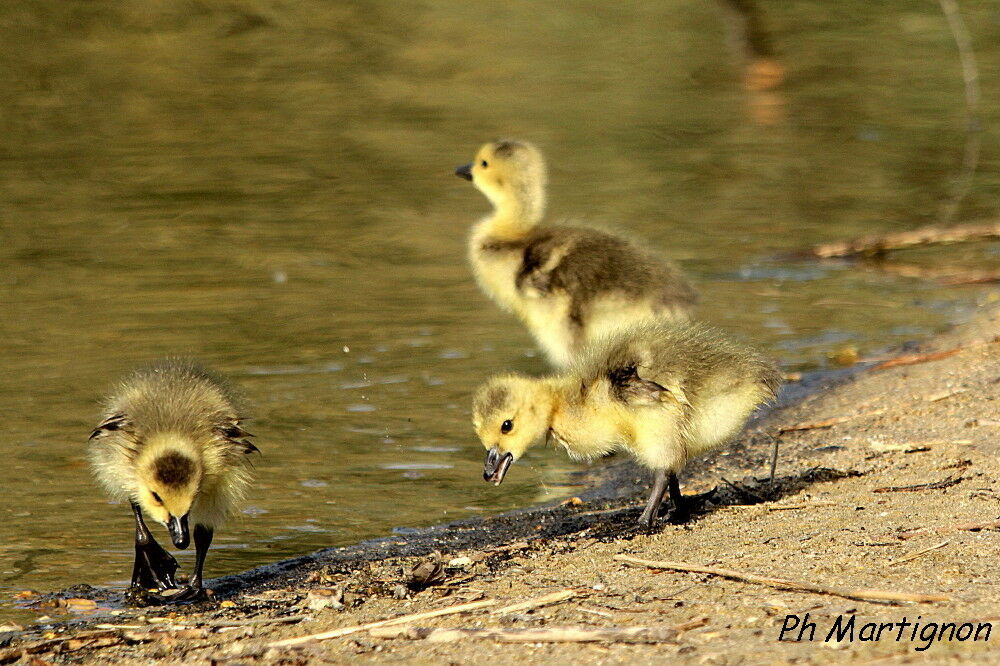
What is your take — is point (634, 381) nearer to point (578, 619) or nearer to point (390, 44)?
point (578, 619)

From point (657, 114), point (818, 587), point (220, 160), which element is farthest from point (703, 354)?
point (657, 114)

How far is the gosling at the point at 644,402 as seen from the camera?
4.98 m

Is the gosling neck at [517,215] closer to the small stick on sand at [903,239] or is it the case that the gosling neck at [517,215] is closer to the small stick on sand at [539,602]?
the small stick on sand at [903,239]

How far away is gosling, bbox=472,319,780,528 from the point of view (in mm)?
4980

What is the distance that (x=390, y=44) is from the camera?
18.7 meters

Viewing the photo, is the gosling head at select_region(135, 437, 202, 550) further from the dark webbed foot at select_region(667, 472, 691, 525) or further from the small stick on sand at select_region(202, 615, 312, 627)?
the dark webbed foot at select_region(667, 472, 691, 525)

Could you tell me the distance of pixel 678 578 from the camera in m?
4.20

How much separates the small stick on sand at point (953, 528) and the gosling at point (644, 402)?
89cm

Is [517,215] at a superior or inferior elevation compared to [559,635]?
superior

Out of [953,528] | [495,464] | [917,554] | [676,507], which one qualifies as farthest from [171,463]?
[953,528]

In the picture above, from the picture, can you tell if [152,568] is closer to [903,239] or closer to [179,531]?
[179,531]

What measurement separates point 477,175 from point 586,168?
5.23 metres

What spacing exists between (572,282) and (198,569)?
2464mm

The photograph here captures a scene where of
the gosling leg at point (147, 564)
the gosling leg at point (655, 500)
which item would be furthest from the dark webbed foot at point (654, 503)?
the gosling leg at point (147, 564)
